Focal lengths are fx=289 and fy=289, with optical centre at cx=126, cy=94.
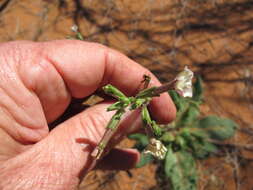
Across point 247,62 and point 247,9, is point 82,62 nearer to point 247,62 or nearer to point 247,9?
point 247,62

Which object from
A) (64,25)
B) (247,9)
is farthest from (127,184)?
(247,9)

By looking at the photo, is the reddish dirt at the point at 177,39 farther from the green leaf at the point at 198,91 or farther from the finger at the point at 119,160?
the green leaf at the point at 198,91

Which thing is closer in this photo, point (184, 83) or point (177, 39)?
point (184, 83)

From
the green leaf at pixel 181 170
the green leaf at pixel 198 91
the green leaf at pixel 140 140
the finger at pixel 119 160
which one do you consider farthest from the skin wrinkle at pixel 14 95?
the green leaf at pixel 198 91

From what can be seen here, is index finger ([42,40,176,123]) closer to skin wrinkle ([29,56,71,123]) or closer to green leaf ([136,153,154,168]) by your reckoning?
skin wrinkle ([29,56,71,123])

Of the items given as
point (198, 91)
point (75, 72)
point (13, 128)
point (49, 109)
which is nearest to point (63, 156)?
point (13, 128)

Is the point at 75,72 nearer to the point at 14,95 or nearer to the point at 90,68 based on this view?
the point at 90,68

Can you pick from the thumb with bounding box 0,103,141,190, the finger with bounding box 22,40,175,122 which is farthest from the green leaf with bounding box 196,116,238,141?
the thumb with bounding box 0,103,141,190
